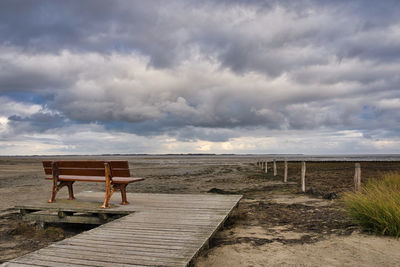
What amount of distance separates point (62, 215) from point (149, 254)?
441 cm

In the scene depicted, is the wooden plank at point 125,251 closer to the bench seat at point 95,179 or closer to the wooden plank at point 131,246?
the wooden plank at point 131,246

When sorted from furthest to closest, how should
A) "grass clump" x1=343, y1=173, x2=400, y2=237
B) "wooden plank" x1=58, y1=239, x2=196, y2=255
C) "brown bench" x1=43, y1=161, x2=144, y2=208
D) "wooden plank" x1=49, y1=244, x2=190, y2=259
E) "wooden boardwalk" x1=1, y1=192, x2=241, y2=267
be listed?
"brown bench" x1=43, y1=161, x2=144, y2=208
"grass clump" x1=343, y1=173, x2=400, y2=237
"wooden plank" x1=58, y1=239, x2=196, y2=255
"wooden plank" x1=49, y1=244, x2=190, y2=259
"wooden boardwalk" x1=1, y1=192, x2=241, y2=267

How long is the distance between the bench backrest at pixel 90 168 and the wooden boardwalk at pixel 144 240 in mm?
924

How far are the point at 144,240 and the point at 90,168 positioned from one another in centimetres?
378

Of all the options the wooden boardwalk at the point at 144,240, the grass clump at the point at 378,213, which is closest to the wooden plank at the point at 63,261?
the wooden boardwalk at the point at 144,240

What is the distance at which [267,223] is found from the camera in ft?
24.7

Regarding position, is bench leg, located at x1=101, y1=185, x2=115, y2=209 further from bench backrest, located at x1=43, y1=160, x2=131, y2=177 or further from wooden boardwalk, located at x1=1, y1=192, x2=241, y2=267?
wooden boardwalk, located at x1=1, y1=192, x2=241, y2=267

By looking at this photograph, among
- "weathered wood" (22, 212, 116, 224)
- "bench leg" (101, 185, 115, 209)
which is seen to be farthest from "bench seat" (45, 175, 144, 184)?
"weathered wood" (22, 212, 116, 224)

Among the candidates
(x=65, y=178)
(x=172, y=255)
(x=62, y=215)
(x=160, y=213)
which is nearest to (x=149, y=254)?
(x=172, y=255)

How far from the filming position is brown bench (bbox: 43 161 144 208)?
25.5 ft

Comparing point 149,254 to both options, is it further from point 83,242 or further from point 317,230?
point 317,230

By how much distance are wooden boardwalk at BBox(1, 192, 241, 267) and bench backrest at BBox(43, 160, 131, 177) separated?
36.4 inches

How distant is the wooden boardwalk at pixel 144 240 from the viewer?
13.4ft

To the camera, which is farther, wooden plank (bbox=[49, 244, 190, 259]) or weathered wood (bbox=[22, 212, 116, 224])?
weathered wood (bbox=[22, 212, 116, 224])
